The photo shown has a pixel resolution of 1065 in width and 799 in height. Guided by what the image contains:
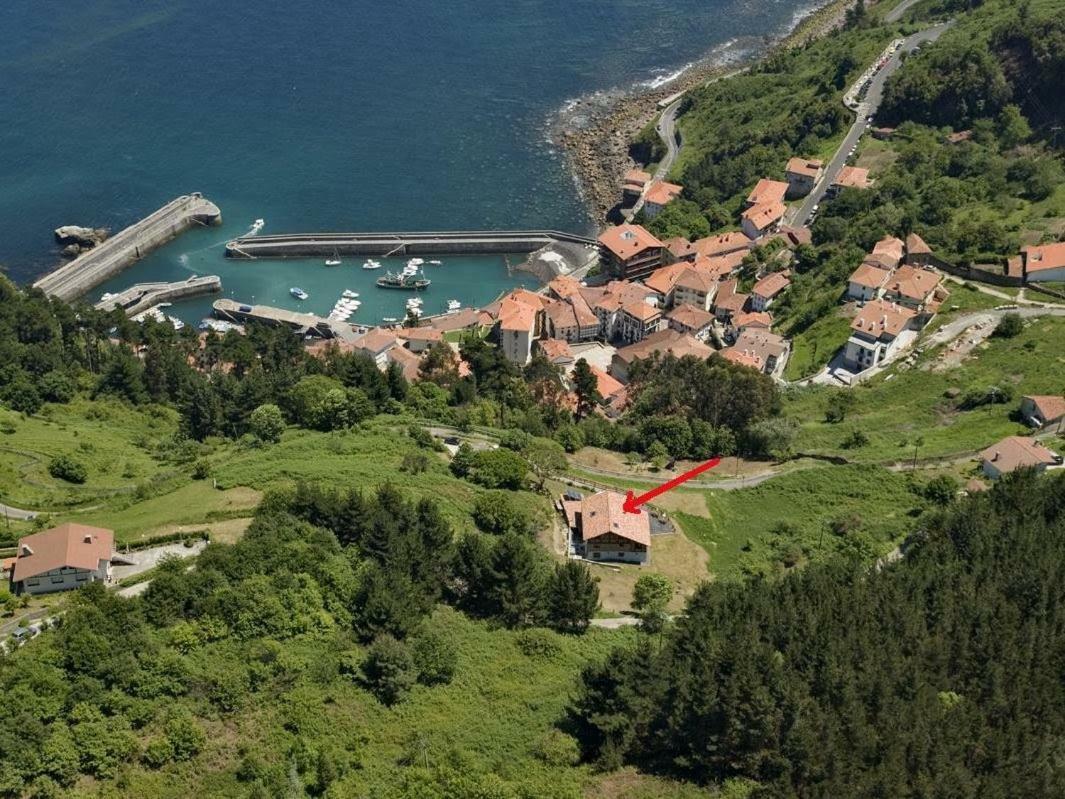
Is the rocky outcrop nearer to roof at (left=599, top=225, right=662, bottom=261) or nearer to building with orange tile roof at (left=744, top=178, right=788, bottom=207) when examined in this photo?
roof at (left=599, top=225, right=662, bottom=261)

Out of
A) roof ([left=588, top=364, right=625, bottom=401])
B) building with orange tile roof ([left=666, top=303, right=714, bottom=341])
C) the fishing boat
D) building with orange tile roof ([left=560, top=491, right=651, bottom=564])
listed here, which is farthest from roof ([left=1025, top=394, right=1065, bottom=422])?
the fishing boat

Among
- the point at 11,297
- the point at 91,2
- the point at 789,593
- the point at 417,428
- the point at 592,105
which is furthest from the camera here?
the point at 91,2

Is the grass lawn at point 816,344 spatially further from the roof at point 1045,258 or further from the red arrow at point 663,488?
the red arrow at point 663,488

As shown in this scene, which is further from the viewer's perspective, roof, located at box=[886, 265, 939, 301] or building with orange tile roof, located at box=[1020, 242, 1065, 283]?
roof, located at box=[886, 265, 939, 301]

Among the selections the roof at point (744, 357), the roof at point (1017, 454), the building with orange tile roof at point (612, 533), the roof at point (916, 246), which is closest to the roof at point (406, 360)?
the roof at point (744, 357)

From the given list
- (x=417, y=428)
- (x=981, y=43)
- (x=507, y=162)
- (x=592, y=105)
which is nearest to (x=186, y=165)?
(x=507, y=162)

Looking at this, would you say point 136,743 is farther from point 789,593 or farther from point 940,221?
point 940,221
